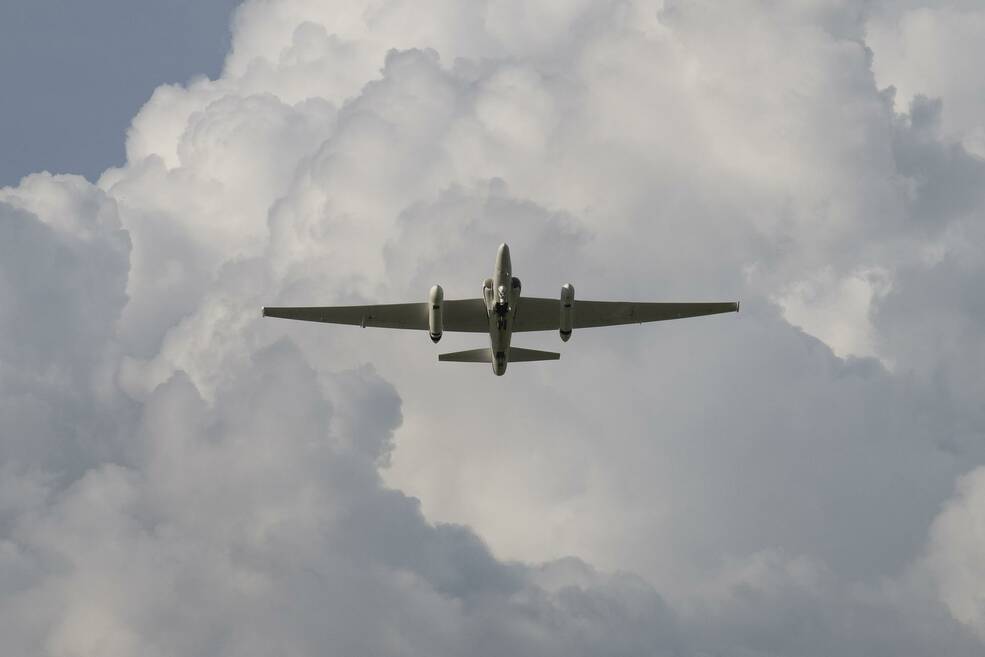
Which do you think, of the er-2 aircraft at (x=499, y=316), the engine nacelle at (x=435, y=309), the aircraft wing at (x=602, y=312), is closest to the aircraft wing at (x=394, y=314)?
the er-2 aircraft at (x=499, y=316)

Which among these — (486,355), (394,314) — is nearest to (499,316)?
(486,355)

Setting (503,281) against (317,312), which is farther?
(317,312)

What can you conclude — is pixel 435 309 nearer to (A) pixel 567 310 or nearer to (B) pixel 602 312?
(A) pixel 567 310

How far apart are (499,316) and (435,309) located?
7.00m

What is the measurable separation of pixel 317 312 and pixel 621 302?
23.1m

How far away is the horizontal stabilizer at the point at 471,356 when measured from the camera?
343 feet

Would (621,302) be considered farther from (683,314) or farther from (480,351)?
(480,351)

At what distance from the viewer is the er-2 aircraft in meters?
103

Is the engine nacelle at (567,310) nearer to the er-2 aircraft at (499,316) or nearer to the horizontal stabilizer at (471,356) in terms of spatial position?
the er-2 aircraft at (499,316)

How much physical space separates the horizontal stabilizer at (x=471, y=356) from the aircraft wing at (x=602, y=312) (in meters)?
4.00

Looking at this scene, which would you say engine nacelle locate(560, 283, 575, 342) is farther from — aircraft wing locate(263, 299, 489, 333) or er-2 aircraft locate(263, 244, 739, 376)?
aircraft wing locate(263, 299, 489, 333)

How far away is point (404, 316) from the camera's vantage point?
106438 mm

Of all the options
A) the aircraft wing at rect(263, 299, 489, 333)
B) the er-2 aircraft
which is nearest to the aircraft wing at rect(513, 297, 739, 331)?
the er-2 aircraft

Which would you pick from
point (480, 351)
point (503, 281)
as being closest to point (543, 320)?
point (480, 351)
